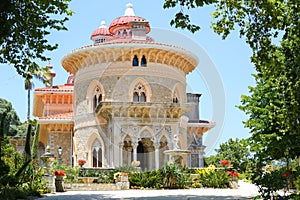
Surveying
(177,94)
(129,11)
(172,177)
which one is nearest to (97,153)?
(177,94)

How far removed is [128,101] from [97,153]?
4.33m

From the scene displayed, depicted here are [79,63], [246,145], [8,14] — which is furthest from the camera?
[79,63]

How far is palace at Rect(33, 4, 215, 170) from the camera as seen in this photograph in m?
29.3

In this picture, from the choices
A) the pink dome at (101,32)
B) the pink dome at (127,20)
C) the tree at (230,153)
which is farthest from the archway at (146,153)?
the tree at (230,153)

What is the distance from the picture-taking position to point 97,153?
31078 millimetres

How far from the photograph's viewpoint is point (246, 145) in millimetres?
→ 19031

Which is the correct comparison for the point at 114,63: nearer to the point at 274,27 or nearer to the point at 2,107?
the point at 274,27

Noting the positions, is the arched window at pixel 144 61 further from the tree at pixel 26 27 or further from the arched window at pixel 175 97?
the tree at pixel 26 27

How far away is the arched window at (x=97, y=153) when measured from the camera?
31.0 m

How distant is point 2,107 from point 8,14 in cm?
4896

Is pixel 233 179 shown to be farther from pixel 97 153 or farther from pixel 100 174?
pixel 97 153

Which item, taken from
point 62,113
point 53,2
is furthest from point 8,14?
point 62,113

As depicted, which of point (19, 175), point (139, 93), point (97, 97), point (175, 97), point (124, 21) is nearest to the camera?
point (19, 175)

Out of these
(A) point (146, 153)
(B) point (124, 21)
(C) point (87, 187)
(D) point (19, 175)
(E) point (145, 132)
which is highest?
(B) point (124, 21)
